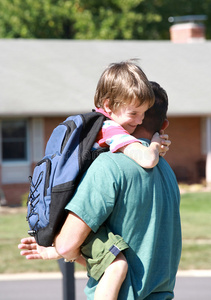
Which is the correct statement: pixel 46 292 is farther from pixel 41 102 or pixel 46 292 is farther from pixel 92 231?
pixel 41 102

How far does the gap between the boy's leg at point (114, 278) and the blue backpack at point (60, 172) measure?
0.26 metres

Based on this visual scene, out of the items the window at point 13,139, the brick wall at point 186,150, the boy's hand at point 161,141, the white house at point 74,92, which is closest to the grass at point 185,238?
the window at point 13,139

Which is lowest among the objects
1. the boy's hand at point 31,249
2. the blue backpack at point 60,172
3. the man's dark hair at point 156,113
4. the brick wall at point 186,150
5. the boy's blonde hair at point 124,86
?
the brick wall at point 186,150

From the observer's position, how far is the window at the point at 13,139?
19.2m

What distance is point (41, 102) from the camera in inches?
754

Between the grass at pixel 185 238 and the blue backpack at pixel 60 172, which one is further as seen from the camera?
the grass at pixel 185 238

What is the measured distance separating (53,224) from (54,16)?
28.8 meters

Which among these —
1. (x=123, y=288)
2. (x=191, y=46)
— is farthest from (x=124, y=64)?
(x=191, y=46)

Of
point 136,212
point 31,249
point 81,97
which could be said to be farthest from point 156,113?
point 81,97

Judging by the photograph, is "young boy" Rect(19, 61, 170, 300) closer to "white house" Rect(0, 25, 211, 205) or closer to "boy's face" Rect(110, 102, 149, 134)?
"boy's face" Rect(110, 102, 149, 134)

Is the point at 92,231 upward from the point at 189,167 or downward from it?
upward

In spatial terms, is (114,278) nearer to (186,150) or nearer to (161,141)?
(161,141)

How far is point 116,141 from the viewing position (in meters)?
2.29

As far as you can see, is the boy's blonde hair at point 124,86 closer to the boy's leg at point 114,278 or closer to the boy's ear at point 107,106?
the boy's ear at point 107,106
